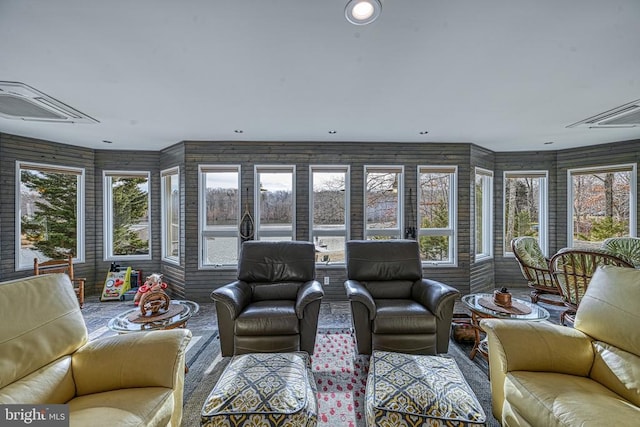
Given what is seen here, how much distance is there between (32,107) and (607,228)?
847 cm

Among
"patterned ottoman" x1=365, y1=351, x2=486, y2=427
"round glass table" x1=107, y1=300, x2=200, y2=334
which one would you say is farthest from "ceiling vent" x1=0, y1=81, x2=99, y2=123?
"patterned ottoman" x1=365, y1=351, x2=486, y2=427

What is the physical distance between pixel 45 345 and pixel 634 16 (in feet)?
12.7

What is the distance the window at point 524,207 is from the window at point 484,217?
0.31 meters

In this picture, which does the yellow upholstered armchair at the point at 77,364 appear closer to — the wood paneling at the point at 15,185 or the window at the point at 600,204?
the wood paneling at the point at 15,185

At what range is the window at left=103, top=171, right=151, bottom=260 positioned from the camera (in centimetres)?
485

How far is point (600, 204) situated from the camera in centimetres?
464

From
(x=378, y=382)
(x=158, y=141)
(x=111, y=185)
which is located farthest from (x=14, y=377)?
(x=111, y=185)

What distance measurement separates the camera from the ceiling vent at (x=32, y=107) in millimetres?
2457

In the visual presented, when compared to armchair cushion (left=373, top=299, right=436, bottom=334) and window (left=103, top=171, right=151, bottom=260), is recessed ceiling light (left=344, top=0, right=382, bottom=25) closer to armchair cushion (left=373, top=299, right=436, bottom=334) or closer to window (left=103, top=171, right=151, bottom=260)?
armchair cushion (left=373, top=299, right=436, bottom=334)

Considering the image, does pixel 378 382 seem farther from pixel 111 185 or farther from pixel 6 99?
pixel 111 185

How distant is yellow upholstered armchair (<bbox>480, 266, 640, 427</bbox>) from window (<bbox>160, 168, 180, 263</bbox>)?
15.9ft

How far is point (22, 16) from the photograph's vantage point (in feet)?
5.18

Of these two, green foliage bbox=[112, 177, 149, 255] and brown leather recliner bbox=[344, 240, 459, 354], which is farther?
green foliage bbox=[112, 177, 149, 255]

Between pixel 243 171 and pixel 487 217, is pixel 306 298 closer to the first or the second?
pixel 243 171
